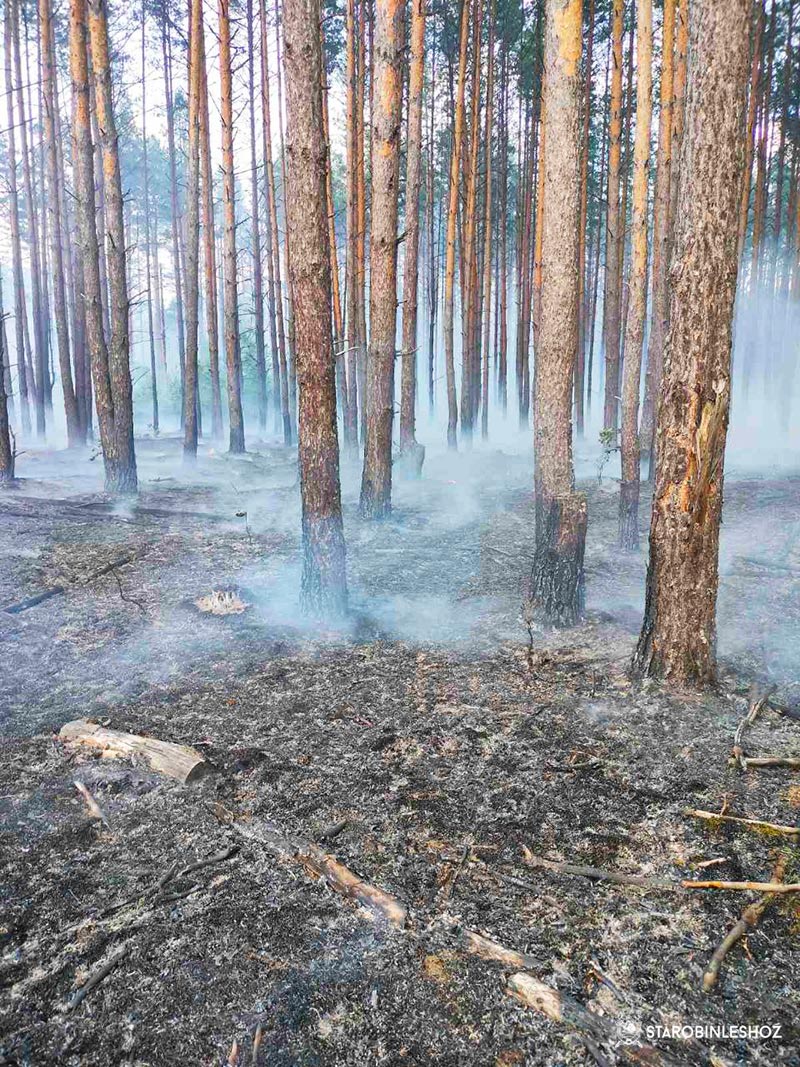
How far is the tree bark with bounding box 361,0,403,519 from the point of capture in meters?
8.27

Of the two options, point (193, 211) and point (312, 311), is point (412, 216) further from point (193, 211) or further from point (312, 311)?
point (312, 311)

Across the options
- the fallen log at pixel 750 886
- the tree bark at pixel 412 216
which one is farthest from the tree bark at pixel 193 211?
the fallen log at pixel 750 886

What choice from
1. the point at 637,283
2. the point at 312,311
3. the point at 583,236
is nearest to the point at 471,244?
the point at 583,236

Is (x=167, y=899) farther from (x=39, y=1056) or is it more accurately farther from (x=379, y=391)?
(x=379, y=391)

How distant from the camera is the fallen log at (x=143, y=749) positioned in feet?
11.5

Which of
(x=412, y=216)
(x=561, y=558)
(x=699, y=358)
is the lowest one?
(x=561, y=558)

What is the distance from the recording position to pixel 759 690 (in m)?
4.41

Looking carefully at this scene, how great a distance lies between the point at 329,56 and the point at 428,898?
21.6m

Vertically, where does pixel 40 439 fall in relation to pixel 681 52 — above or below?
below

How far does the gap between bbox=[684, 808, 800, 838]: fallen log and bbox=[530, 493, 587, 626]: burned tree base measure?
9.20ft

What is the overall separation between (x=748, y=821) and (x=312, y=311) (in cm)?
457

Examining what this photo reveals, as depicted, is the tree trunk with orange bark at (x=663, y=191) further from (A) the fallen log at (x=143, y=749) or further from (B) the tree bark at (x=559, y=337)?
(A) the fallen log at (x=143, y=749)

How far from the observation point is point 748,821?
300 cm

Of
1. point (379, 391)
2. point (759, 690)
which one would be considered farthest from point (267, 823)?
point (379, 391)
